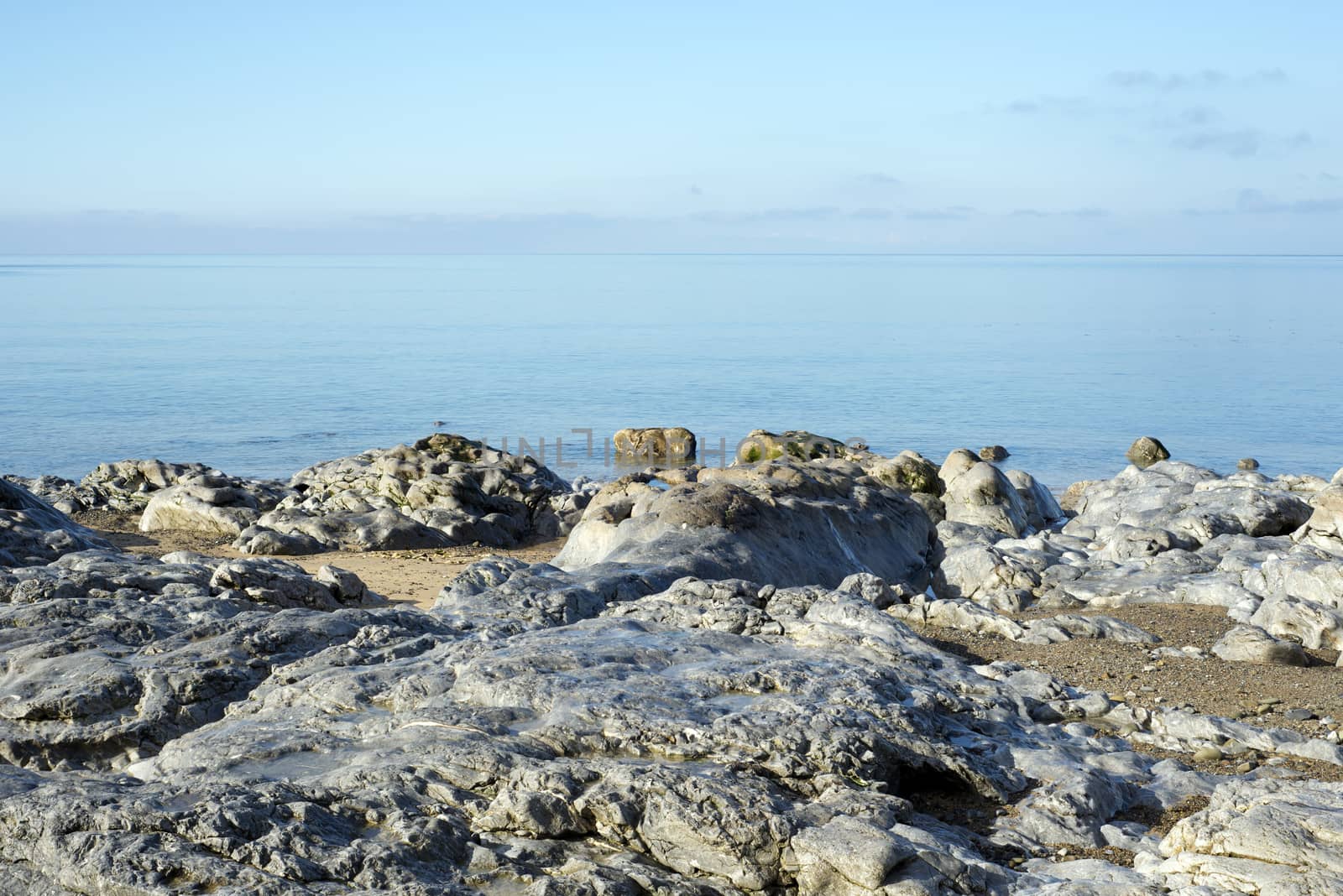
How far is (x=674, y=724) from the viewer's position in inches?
217

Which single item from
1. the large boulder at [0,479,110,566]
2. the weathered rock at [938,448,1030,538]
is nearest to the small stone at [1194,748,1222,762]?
the large boulder at [0,479,110,566]

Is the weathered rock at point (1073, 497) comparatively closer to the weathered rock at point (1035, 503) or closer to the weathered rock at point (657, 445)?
the weathered rock at point (1035, 503)

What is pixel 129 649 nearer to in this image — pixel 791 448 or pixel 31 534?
pixel 31 534

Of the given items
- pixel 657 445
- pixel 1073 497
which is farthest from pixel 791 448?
pixel 657 445

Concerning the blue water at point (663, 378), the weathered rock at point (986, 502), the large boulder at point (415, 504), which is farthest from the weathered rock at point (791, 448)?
the blue water at point (663, 378)

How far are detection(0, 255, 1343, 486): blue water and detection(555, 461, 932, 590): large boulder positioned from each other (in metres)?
17.5

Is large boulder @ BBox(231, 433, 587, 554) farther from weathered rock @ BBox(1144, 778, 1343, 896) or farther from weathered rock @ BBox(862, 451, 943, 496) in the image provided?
weathered rock @ BBox(1144, 778, 1343, 896)

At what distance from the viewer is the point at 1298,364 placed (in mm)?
53062

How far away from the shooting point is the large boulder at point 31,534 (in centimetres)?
1199

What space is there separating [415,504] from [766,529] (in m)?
8.04

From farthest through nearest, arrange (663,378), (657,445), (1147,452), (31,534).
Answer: (663,378), (657,445), (1147,452), (31,534)

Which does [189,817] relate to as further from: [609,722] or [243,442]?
[243,442]

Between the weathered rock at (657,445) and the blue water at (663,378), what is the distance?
1085 millimetres

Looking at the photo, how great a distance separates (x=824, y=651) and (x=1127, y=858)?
2.66 metres
